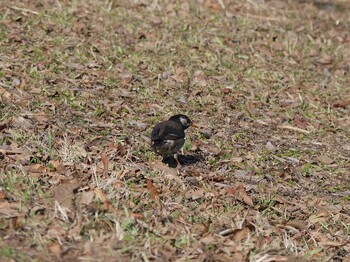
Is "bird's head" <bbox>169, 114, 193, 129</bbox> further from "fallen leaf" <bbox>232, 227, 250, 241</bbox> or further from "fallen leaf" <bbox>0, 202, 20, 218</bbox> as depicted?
"fallen leaf" <bbox>0, 202, 20, 218</bbox>

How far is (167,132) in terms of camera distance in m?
8.17

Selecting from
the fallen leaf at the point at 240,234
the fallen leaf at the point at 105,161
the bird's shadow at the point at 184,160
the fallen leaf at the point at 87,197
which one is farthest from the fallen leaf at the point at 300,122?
the fallen leaf at the point at 87,197

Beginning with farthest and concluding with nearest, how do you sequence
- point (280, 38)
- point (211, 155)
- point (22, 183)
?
point (280, 38) < point (211, 155) < point (22, 183)

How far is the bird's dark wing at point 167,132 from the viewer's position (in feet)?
26.7

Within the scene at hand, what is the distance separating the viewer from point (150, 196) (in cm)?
714

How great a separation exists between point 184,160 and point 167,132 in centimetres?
62

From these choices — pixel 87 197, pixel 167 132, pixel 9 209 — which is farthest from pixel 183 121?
pixel 9 209

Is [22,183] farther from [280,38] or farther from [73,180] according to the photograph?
[280,38]

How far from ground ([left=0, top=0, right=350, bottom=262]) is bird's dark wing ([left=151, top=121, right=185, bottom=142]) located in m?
0.29

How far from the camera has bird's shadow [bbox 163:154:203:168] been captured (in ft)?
27.6

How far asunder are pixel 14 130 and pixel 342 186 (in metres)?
3.89

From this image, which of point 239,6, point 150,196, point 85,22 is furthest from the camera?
point 239,6

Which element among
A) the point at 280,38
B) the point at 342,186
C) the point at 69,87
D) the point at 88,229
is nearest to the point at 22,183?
the point at 88,229

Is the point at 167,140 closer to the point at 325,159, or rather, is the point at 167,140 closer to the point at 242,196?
the point at 242,196
